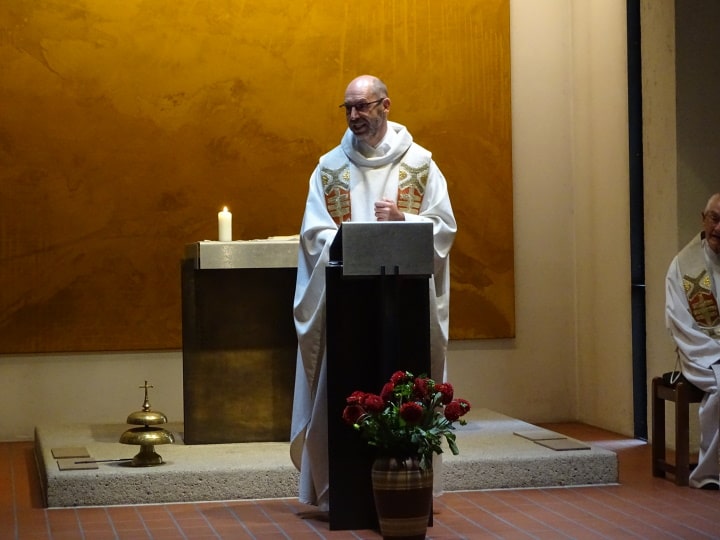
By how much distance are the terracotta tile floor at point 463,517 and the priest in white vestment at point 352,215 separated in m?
0.38

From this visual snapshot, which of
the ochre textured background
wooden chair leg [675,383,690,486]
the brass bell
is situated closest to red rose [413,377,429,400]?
the brass bell

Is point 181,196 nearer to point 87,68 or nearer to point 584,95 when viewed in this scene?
point 87,68

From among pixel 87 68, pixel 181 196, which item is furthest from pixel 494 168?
pixel 87 68

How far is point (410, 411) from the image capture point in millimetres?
4906

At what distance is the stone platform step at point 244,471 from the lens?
6109mm

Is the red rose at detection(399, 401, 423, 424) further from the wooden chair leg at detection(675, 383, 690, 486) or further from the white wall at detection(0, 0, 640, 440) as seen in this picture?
the white wall at detection(0, 0, 640, 440)

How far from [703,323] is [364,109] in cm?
232

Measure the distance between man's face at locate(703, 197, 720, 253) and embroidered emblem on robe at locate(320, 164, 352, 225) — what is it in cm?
202

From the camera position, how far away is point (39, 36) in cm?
842

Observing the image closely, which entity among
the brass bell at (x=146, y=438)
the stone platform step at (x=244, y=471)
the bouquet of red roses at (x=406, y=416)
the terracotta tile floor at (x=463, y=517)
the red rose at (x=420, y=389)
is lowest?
the terracotta tile floor at (x=463, y=517)

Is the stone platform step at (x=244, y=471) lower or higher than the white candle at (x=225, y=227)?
A: lower

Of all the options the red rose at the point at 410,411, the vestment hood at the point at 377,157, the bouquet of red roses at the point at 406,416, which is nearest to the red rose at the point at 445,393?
the bouquet of red roses at the point at 406,416

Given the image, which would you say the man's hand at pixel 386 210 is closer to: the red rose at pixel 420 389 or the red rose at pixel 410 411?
the red rose at pixel 420 389

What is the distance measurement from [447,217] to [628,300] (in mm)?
2893
